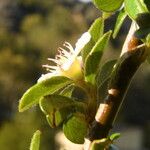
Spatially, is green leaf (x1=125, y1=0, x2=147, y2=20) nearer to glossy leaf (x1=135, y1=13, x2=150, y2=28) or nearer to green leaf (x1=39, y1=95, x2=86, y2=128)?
glossy leaf (x1=135, y1=13, x2=150, y2=28)

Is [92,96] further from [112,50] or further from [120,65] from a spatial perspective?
[112,50]

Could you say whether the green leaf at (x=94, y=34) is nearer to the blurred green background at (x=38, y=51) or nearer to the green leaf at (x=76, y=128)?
the green leaf at (x=76, y=128)

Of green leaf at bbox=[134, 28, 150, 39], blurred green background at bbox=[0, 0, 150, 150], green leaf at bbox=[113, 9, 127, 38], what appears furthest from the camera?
blurred green background at bbox=[0, 0, 150, 150]

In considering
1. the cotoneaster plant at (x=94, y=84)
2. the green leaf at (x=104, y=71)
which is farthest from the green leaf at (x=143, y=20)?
the green leaf at (x=104, y=71)

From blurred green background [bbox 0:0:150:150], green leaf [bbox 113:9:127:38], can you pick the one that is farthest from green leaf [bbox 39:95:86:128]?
blurred green background [bbox 0:0:150:150]

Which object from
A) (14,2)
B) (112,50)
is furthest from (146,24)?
(14,2)
